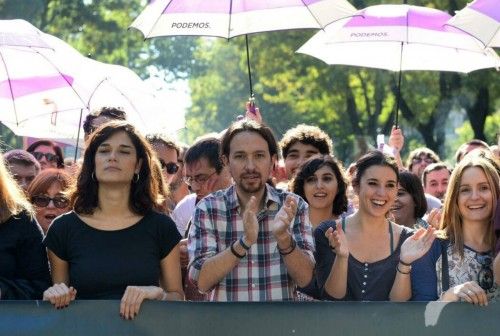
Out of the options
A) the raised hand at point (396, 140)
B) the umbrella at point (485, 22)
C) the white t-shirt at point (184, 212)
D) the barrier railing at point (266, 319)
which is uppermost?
the umbrella at point (485, 22)

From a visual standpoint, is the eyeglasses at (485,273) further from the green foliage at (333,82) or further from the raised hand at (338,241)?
the green foliage at (333,82)

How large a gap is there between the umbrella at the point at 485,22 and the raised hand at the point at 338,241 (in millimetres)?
3050

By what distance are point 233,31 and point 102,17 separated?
29327 millimetres

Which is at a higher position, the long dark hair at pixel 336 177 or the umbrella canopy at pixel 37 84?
the umbrella canopy at pixel 37 84

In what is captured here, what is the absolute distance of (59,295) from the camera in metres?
5.88

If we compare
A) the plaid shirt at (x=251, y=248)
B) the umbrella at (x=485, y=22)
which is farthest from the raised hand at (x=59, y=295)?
the umbrella at (x=485, y=22)

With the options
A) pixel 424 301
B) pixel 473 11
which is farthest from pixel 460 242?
pixel 473 11

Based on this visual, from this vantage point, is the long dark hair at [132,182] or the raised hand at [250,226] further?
the long dark hair at [132,182]

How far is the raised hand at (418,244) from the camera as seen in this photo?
6.24 metres

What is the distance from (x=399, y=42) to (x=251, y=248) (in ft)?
15.2

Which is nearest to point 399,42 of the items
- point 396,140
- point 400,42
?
point 400,42

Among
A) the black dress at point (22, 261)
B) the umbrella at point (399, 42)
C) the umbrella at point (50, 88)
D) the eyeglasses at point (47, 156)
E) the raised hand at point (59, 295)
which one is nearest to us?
the raised hand at point (59, 295)

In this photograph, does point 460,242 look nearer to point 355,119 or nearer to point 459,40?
point 459,40

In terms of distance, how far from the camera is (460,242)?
6.57m
